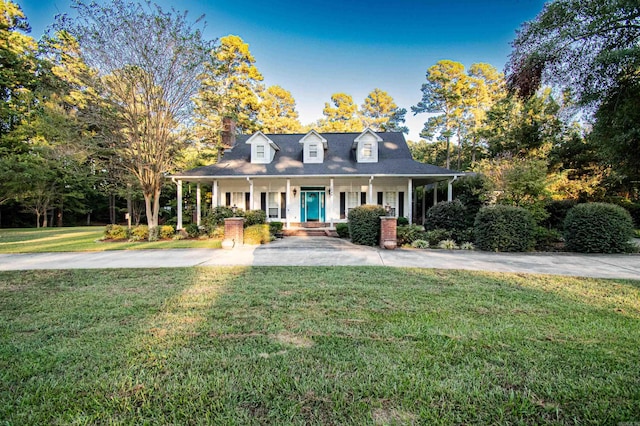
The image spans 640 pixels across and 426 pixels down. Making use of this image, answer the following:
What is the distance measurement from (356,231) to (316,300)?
6696mm

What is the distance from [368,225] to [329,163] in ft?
23.7

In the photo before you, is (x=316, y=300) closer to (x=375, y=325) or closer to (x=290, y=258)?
(x=375, y=325)

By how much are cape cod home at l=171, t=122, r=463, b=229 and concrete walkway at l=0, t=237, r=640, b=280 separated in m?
7.27

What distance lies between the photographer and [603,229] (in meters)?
8.26

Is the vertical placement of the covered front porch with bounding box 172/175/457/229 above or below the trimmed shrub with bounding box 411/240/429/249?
above

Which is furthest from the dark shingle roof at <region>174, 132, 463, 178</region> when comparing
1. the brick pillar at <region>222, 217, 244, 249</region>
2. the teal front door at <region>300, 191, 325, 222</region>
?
the brick pillar at <region>222, 217, 244, 249</region>

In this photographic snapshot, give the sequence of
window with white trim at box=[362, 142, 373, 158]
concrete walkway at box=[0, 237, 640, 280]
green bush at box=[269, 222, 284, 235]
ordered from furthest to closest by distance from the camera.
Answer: window with white trim at box=[362, 142, 373, 158]
green bush at box=[269, 222, 284, 235]
concrete walkway at box=[0, 237, 640, 280]

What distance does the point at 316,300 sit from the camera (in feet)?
13.6

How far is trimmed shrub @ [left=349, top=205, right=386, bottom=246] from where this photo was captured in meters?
10.3

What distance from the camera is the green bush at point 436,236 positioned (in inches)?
395

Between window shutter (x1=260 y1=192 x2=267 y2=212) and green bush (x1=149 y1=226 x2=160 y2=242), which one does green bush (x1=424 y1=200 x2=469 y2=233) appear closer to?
window shutter (x1=260 y1=192 x2=267 y2=212)

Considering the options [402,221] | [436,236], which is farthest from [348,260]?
[402,221]

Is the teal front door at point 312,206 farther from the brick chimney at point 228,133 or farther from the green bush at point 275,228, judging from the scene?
the brick chimney at point 228,133

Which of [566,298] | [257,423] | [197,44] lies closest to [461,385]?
[257,423]
